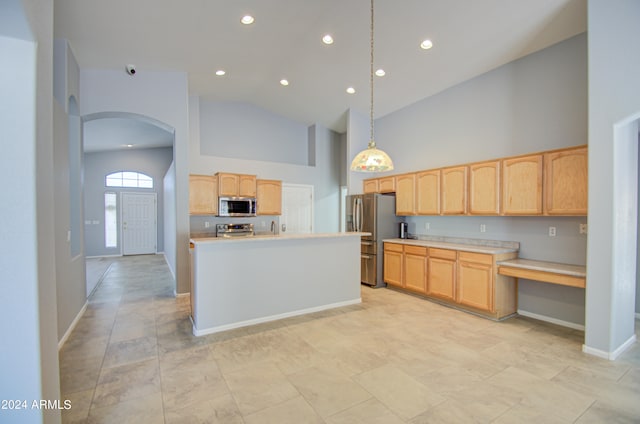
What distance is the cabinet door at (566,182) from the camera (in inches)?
126

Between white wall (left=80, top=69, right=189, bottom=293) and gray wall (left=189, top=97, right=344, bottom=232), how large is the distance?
3.47 ft

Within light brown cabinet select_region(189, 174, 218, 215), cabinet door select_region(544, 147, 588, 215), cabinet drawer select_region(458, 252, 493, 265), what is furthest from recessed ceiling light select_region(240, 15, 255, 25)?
cabinet drawer select_region(458, 252, 493, 265)

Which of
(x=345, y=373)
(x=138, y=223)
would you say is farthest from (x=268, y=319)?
(x=138, y=223)

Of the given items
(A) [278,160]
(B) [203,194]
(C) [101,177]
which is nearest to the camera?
(B) [203,194]

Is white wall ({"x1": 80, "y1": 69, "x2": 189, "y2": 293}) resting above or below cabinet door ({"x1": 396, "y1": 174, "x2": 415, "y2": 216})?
above

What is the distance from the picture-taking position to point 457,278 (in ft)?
13.6

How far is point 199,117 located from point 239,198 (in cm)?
193

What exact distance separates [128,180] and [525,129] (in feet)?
→ 33.3

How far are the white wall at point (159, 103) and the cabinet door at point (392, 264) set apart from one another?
137 inches

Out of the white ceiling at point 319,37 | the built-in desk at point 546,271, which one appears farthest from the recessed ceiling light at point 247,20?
the built-in desk at point 546,271

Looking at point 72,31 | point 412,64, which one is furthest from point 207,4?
point 412,64

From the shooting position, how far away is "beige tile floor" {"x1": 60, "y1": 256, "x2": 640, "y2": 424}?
2025 millimetres

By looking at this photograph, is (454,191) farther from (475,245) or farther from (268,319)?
(268,319)

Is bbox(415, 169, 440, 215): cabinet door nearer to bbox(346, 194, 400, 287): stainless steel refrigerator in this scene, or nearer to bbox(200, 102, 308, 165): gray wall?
bbox(346, 194, 400, 287): stainless steel refrigerator
